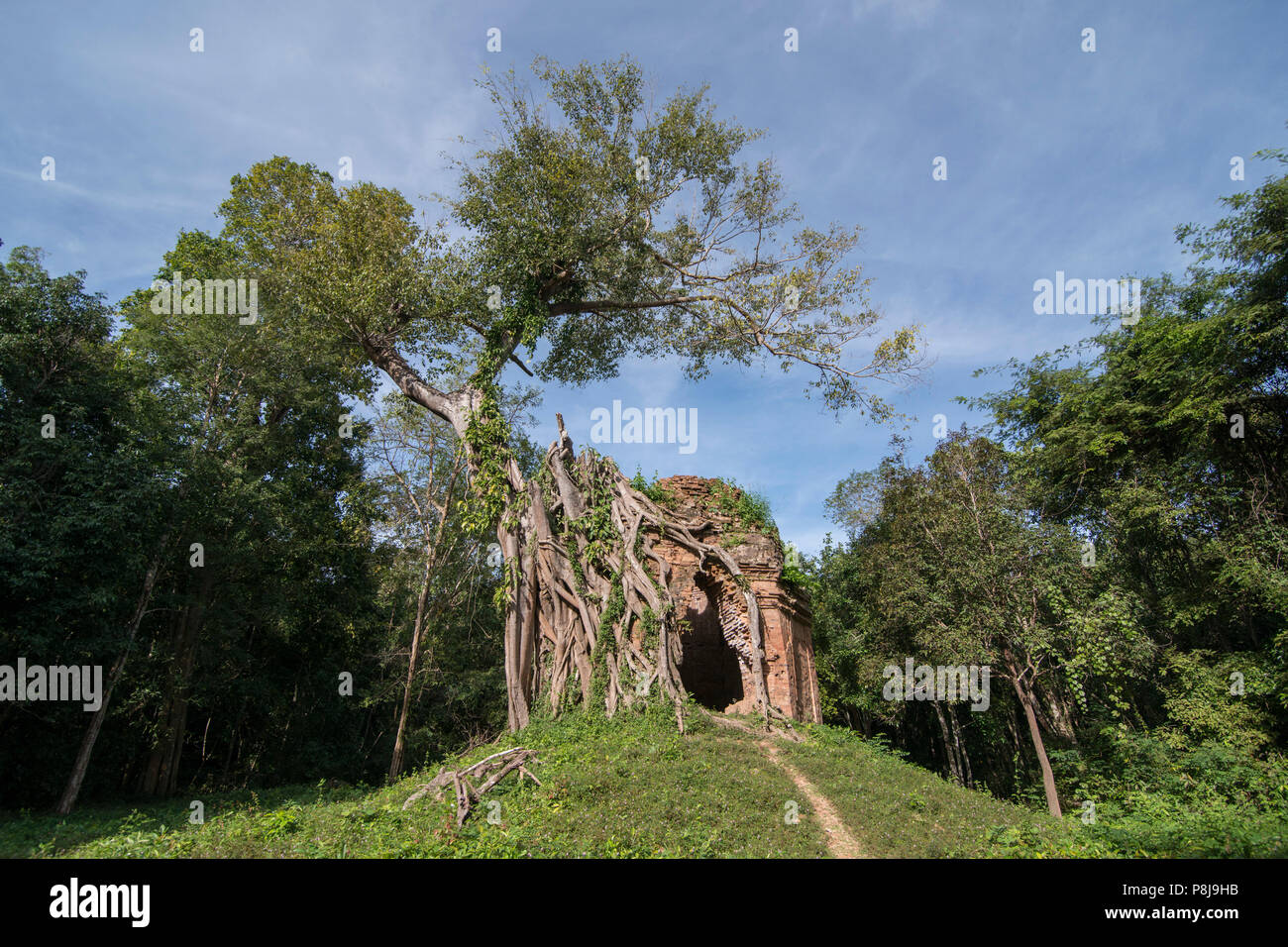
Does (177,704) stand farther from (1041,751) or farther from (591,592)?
(1041,751)

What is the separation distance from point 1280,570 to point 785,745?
10579 mm

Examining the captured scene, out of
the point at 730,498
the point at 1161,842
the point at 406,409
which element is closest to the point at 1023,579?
the point at 730,498

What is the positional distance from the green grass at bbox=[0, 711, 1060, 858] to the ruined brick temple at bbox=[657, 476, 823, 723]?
2.96 meters

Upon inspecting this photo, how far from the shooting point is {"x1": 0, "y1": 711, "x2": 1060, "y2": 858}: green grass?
6074 mm

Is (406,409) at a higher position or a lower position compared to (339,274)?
lower

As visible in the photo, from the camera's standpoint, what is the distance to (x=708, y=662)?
1792cm

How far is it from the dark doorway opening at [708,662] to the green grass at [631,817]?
21.3 ft

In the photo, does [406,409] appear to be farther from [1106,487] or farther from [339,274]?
[1106,487]

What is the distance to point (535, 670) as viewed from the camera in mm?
11930

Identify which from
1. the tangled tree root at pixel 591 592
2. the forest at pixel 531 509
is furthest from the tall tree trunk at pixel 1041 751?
the tangled tree root at pixel 591 592

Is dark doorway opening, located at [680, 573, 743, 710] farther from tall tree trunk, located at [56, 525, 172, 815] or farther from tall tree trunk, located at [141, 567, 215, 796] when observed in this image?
tall tree trunk, located at [56, 525, 172, 815]

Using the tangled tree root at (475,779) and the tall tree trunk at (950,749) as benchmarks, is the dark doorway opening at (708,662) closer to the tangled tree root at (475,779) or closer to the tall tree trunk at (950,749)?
the tall tree trunk at (950,749)

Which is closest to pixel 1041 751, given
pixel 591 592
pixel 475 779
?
pixel 591 592
